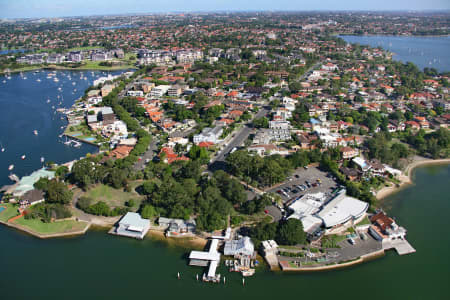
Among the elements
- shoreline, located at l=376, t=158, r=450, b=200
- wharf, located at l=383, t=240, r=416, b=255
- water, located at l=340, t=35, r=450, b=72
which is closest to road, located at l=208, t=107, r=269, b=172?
shoreline, located at l=376, t=158, r=450, b=200

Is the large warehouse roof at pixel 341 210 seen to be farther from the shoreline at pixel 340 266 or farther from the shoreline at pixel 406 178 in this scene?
the shoreline at pixel 406 178

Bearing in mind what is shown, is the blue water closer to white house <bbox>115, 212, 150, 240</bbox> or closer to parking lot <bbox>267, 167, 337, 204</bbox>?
white house <bbox>115, 212, 150, 240</bbox>

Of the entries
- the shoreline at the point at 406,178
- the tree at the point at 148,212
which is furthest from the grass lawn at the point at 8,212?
the shoreline at the point at 406,178

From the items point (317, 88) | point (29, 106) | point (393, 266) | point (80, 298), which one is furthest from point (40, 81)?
point (393, 266)

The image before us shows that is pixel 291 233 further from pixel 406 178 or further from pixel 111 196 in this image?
pixel 406 178

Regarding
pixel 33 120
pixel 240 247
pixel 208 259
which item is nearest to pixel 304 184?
pixel 240 247

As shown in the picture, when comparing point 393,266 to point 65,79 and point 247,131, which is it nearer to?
point 247,131
